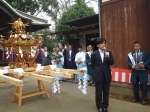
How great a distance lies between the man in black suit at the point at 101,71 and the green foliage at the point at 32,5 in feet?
44.6

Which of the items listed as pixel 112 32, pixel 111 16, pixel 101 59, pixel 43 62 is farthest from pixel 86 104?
pixel 43 62

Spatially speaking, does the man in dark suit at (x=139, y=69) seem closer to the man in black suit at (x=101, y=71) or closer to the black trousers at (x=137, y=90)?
the black trousers at (x=137, y=90)

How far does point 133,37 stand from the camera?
5484mm

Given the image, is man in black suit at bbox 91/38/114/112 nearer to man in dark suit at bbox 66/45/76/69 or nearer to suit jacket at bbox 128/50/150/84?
suit jacket at bbox 128/50/150/84

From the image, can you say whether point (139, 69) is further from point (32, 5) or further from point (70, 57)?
point (32, 5)

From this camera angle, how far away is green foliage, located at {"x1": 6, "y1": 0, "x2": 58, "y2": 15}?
1593 cm

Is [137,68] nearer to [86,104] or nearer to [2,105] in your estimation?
[86,104]

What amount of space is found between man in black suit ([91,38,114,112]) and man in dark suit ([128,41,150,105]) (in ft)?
3.93

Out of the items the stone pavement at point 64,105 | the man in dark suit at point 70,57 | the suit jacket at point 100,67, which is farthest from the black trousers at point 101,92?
the man in dark suit at point 70,57

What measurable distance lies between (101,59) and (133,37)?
74.4 inches

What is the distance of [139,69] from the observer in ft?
16.2

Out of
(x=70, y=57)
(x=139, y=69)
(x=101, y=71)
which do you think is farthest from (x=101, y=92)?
(x=70, y=57)

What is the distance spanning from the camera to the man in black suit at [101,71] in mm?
4160

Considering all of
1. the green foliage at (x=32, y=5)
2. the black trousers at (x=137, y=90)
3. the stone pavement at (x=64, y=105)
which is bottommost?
the stone pavement at (x=64, y=105)
